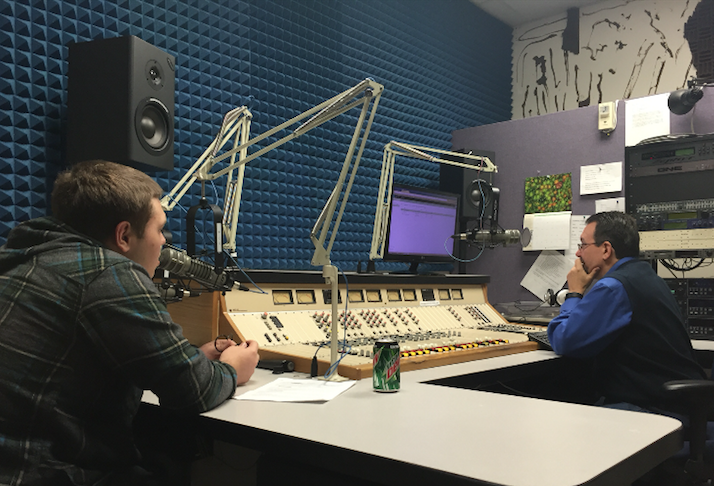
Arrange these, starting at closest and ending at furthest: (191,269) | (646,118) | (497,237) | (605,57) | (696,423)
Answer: (191,269)
(696,423)
(497,237)
(646,118)
(605,57)

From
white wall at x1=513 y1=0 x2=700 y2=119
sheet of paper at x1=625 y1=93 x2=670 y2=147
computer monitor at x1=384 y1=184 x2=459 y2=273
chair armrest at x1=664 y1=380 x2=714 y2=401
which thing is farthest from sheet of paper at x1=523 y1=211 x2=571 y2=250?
chair armrest at x1=664 y1=380 x2=714 y2=401

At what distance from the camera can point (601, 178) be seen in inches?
126

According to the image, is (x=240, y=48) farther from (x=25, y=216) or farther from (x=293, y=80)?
(x=25, y=216)

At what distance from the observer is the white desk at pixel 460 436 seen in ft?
2.71

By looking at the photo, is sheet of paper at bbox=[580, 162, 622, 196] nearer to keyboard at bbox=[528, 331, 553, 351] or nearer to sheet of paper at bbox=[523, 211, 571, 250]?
sheet of paper at bbox=[523, 211, 571, 250]

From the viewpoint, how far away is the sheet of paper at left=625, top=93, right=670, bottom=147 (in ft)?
9.71

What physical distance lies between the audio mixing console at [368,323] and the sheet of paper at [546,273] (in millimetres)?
855

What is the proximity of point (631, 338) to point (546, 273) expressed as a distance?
152cm

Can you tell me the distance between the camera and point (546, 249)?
3.37 metres

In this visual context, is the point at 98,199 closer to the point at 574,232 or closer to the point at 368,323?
the point at 368,323

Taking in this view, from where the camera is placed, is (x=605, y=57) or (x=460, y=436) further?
(x=605, y=57)

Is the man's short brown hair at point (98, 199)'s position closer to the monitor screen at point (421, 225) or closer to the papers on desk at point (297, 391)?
the papers on desk at point (297, 391)

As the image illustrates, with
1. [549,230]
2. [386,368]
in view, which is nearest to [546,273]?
[549,230]

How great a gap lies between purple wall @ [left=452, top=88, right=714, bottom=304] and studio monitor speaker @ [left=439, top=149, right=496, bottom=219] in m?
0.16
